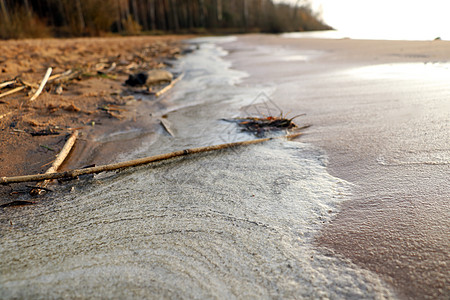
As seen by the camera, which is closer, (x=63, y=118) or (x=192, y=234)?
(x=192, y=234)

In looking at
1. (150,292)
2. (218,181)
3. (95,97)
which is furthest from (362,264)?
(95,97)

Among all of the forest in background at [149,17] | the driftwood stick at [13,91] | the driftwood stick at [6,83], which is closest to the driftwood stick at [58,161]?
the driftwood stick at [13,91]

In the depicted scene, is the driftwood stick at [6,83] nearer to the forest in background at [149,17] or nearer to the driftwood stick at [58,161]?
the driftwood stick at [58,161]

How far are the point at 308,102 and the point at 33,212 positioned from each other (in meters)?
3.46

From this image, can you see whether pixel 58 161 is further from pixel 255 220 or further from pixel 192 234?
pixel 255 220

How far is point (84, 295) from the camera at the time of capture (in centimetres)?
135

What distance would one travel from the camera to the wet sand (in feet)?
4.76

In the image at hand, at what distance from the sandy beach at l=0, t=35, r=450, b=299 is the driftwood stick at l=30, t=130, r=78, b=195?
0.33 ft

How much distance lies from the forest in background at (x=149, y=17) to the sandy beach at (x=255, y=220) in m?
13.4

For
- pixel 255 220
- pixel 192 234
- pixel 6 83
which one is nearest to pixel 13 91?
pixel 6 83

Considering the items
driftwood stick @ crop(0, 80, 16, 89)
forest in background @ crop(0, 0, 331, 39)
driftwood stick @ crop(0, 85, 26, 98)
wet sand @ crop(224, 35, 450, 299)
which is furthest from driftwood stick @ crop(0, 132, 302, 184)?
forest in background @ crop(0, 0, 331, 39)

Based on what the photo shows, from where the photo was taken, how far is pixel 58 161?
258 cm

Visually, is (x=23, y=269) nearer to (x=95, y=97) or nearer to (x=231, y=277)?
(x=231, y=277)

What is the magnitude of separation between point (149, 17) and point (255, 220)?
3421 cm
